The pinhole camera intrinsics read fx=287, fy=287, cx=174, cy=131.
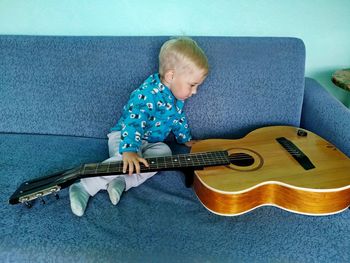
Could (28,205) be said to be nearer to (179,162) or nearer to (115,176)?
(115,176)

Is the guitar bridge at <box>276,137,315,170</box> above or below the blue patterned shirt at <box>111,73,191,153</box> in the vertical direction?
below

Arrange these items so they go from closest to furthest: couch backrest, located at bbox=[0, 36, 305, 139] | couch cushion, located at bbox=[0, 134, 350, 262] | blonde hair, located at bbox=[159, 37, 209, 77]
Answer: couch cushion, located at bbox=[0, 134, 350, 262]
blonde hair, located at bbox=[159, 37, 209, 77]
couch backrest, located at bbox=[0, 36, 305, 139]

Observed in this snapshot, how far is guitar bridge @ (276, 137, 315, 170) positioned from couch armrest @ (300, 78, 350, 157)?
6.6 inches

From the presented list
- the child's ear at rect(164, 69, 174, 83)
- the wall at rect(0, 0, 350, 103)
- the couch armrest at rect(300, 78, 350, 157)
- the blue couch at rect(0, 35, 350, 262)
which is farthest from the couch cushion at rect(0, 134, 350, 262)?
the wall at rect(0, 0, 350, 103)

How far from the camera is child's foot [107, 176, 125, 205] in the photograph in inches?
37.4

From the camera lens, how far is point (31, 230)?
861mm

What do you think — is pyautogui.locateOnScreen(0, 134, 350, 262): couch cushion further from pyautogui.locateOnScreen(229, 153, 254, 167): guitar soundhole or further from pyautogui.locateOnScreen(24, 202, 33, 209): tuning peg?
pyautogui.locateOnScreen(229, 153, 254, 167): guitar soundhole

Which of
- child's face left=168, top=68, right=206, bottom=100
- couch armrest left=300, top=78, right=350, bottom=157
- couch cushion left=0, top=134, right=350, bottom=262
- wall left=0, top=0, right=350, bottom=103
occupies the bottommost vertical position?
couch cushion left=0, top=134, right=350, bottom=262

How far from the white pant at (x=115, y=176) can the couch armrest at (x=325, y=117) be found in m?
0.63

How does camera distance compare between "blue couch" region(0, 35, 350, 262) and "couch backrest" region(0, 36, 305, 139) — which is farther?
"couch backrest" region(0, 36, 305, 139)

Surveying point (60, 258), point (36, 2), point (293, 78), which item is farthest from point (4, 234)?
point (293, 78)

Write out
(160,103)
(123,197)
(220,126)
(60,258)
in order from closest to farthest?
1. (60,258)
2. (123,197)
3. (160,103)
4. (220,126)

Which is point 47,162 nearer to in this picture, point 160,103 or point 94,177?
point 94,177

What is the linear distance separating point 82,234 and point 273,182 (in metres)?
0.59
